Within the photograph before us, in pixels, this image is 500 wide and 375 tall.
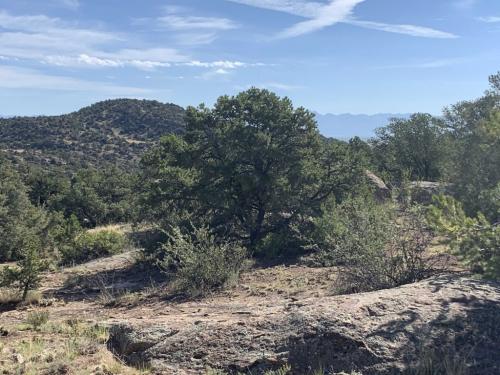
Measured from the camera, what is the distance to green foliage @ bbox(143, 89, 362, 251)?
15.7 metres

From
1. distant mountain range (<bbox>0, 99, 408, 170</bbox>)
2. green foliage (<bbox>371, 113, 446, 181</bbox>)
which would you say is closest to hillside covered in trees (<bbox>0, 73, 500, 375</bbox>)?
green foliage (<bbox>371, 113, 446, 181</bbox>)

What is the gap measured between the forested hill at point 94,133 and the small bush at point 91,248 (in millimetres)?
39545

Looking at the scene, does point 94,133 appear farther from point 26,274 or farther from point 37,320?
point 37,320

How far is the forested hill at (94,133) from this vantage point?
63.8m

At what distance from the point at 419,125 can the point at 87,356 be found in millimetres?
30252

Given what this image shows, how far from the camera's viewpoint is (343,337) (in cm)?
524

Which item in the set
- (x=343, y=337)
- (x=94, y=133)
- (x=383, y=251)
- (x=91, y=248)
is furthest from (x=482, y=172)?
(x=94, y=133)

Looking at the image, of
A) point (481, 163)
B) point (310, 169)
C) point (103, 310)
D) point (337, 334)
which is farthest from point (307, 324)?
point (310, 169)

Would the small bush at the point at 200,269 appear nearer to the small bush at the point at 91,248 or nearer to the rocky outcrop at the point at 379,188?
the small bush at the point at 91,248

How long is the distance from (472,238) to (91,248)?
48.1 feet

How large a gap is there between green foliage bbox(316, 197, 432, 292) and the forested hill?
50.1m

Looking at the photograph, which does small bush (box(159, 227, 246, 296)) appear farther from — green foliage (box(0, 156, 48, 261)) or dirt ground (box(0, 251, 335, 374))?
green foliage (box(0, 156, 48, 261))

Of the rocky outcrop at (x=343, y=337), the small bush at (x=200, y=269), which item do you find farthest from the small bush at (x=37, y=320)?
Result: the small bush at (x=200, y=269)

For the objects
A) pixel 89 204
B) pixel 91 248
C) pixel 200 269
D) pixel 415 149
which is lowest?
pixel 91 248
